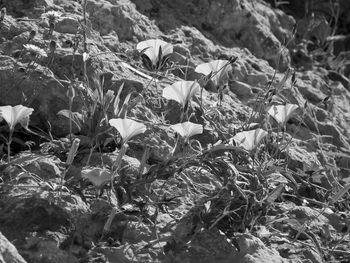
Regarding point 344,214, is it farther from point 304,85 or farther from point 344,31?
point 344,31

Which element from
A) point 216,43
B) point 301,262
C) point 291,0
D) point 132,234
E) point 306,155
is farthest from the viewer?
point 291,0

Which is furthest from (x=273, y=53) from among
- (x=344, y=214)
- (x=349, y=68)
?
(x=344, y=214)

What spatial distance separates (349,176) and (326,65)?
3.61 feet

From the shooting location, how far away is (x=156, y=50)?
9.61 ft

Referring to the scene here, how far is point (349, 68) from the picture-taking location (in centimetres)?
450

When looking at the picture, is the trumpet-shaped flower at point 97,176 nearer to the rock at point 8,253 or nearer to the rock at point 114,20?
the rock at point 8,253

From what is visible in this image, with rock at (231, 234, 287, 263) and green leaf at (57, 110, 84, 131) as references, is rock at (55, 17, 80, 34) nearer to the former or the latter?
green leaf at (57, 110, 84, 131)

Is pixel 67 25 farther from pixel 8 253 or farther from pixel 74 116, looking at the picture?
pixel 8 253

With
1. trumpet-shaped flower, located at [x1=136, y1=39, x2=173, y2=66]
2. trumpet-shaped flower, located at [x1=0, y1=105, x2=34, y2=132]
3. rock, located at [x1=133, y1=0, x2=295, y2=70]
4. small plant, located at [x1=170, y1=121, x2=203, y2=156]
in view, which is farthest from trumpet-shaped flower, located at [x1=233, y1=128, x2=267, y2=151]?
rock, located at [x1=133, y1=0, x2=295, y2=70]

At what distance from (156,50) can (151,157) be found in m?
0.44

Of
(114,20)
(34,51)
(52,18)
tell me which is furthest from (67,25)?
(34,51)

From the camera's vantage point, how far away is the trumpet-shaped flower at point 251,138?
2607 millimetres

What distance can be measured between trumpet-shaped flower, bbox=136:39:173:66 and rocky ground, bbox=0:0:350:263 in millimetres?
33

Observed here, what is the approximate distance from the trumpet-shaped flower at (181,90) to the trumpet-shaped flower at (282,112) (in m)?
0.35
